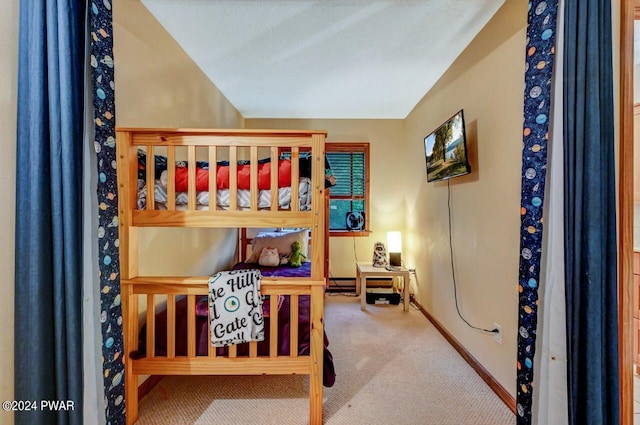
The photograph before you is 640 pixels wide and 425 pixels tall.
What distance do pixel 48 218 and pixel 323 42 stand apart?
6.31ft

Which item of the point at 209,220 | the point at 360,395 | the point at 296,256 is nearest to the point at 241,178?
the point at 209,220

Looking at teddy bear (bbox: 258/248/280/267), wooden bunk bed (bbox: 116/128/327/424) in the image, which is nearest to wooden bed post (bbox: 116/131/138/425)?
wooden bunk bed (bbox: 116/128/327/424)

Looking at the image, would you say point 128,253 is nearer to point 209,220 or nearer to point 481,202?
point 209,220

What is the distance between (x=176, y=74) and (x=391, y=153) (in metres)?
2.68

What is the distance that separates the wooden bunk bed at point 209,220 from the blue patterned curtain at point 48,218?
35cm

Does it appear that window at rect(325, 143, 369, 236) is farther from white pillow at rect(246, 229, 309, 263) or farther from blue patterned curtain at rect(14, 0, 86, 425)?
blue patterned curtain at rect(14, 0, 86, 425)

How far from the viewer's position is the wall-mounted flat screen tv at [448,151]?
1.85 metres

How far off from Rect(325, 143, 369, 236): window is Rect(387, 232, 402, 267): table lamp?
46cm

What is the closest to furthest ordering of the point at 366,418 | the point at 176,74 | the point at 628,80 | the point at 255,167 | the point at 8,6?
the point at 8,6 < the point at 628,80 < the point at 255,167 < the point at 366,418 < the point at 176,74

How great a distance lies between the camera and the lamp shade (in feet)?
10.6

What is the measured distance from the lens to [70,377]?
956 millimetres

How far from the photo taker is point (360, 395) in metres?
1.59

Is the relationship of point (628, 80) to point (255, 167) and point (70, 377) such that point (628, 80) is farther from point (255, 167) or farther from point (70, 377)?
point (70, 377)

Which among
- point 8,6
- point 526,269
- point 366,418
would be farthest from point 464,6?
point 366,418
